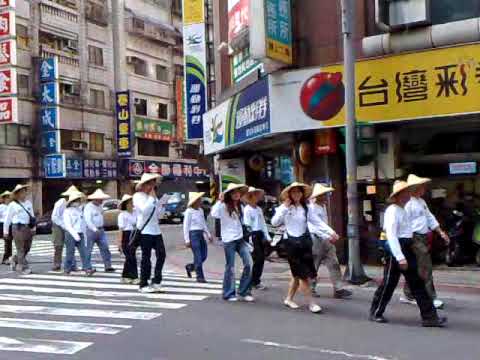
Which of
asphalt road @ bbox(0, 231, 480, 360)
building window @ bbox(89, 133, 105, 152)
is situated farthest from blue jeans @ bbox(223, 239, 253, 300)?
building window @ bbox(89, 133, 105, 152)

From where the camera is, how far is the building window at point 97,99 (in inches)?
1718

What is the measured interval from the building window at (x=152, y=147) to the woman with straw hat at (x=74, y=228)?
35.0m

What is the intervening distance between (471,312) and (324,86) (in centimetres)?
612

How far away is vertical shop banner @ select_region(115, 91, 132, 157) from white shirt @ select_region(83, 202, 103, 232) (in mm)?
30748

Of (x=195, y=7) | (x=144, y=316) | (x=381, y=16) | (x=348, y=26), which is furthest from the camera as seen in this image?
(x=195, y=7)

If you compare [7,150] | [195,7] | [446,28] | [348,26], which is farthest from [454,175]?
[7,150]

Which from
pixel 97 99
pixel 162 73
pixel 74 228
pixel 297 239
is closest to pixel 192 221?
pixel 74 228

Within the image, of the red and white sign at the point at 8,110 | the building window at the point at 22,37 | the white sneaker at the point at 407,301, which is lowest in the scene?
the white sneaker at the point at 407,301

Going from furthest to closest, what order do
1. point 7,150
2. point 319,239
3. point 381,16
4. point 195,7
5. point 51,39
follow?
point 51,39
point 7,150
point 195,7
point 381,16
point 319,239

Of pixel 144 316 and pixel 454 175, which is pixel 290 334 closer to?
pixel 144 316

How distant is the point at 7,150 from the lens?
36.8 metres

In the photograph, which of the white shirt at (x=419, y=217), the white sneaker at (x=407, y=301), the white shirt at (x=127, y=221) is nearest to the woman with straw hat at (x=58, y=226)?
the white shirt at (x=127, y=221)

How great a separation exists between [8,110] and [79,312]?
81.8 ft

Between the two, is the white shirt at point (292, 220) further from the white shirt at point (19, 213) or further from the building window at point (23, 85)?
the building window at point (23, 85)
